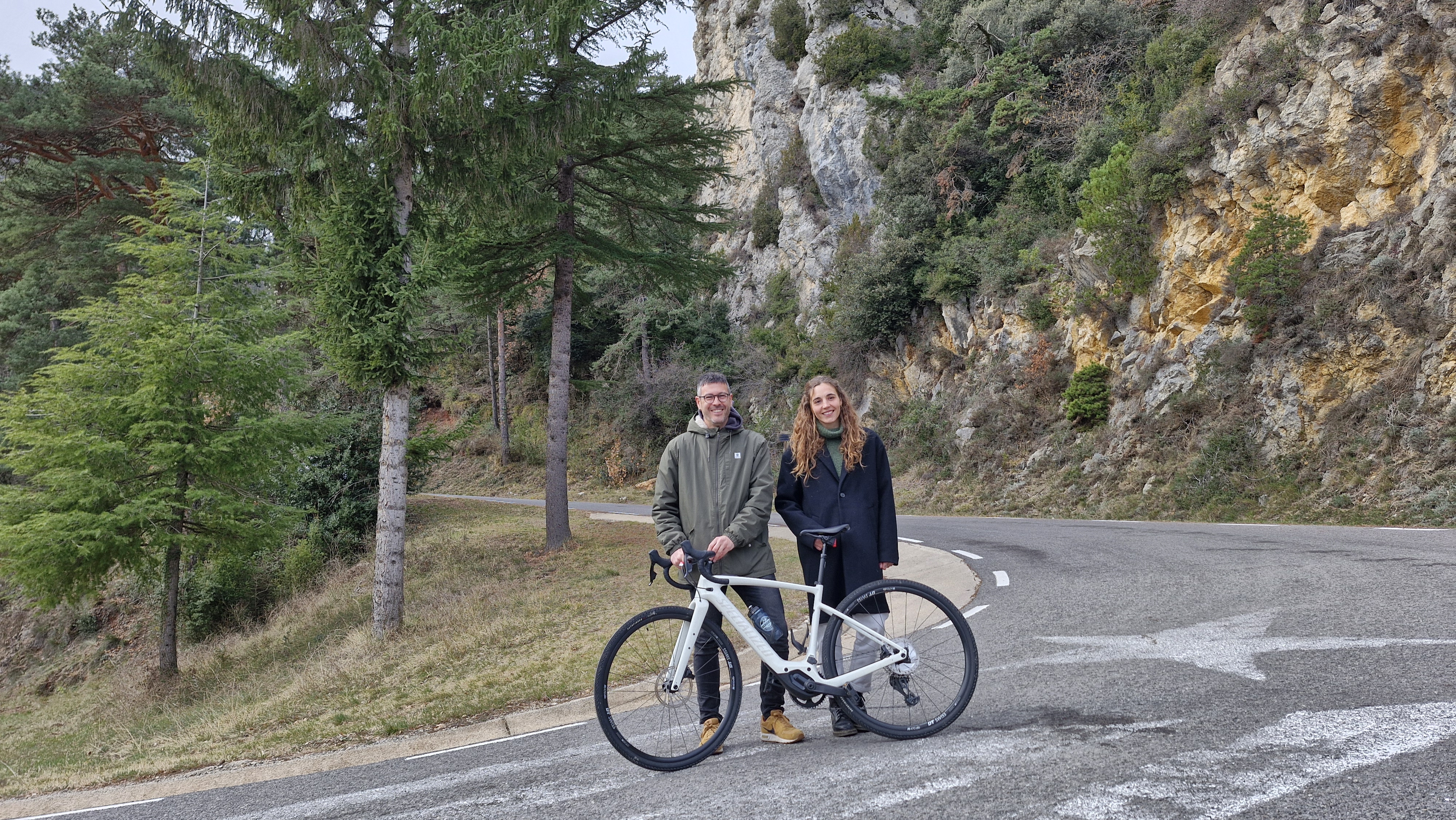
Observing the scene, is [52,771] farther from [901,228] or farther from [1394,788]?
[901,228]

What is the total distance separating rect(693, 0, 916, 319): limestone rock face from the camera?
33188 millimetres

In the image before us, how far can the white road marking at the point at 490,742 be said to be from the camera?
17.8 feet

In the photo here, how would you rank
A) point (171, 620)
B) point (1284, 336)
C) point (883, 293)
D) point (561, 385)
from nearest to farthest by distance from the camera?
1. point (171, 620)
2. point (1284, 336)
3. point (561, 385)
4. point (883, 293)

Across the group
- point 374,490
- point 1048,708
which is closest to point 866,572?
point 1048,708

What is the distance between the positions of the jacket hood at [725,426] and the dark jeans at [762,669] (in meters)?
0.85

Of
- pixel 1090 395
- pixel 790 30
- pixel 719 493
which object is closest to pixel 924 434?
pixel 1090 395

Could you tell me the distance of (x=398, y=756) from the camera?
217 inches

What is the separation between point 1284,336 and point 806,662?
1573 centimetres

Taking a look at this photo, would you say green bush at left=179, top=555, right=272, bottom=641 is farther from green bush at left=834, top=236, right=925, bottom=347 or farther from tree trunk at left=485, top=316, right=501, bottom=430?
tree trunk at left=485, top=316, right=501, bottom=430

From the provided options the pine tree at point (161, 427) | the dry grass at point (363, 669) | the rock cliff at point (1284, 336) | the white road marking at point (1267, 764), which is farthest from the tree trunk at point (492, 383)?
the white road marking at point (1267, 764)

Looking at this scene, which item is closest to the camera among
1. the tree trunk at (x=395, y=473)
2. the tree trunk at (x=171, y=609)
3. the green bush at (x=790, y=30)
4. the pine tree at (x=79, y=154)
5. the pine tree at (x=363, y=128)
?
the pine tree at (x=363, y=128)

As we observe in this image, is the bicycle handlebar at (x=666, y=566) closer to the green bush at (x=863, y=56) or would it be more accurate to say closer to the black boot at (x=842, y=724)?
the black boot at (x=842, y=724)

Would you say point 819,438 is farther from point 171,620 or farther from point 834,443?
point 171,620

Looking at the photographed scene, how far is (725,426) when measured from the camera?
455 centimetres
